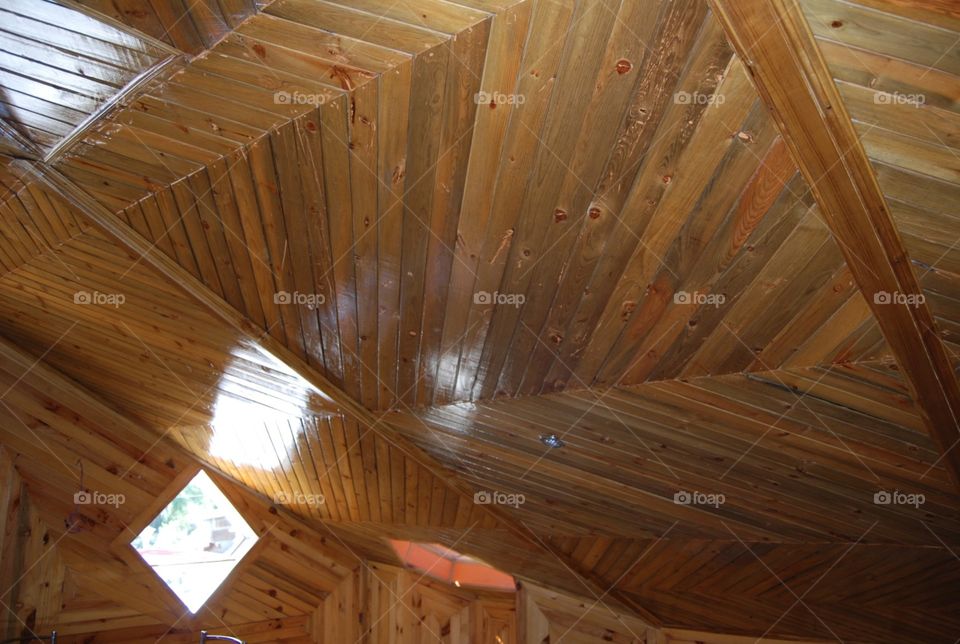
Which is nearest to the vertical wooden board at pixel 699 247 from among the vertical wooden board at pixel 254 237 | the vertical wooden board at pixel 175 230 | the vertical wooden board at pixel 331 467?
the vertical wooden board at pixel 254 237

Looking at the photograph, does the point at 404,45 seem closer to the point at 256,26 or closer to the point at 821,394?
the point at 256,26

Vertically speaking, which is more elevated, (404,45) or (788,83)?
→ (404,45)

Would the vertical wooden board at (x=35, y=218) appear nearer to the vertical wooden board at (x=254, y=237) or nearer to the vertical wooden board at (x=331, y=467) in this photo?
the vertical wooden board at (x=254, y=237)

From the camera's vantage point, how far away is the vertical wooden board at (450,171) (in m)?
1.94

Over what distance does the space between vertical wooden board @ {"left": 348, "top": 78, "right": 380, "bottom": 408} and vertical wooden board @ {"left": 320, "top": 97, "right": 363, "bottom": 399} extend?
19 mm

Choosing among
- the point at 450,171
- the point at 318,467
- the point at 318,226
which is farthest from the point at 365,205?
the point at 318,467

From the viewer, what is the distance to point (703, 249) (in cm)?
222

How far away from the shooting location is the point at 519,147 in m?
2.12

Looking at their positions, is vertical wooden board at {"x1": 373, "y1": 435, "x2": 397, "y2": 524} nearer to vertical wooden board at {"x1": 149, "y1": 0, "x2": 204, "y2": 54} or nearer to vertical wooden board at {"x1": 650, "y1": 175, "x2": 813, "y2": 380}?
vertical wooden board at {"x1": 650, "y1": 175, "x2": 813, "y2": 380}

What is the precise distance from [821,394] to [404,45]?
1773mm

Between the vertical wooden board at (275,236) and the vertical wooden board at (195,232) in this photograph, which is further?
the vertical wooden board at (195,232)

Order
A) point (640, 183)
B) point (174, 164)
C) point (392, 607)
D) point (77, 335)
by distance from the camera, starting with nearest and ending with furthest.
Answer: point (640, 183) → point (174, 164) → point (77, 335) → point (392, 607)

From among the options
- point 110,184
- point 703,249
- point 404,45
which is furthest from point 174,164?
point 703,249

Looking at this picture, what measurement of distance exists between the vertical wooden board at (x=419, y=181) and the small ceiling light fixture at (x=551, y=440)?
2.50 ft
